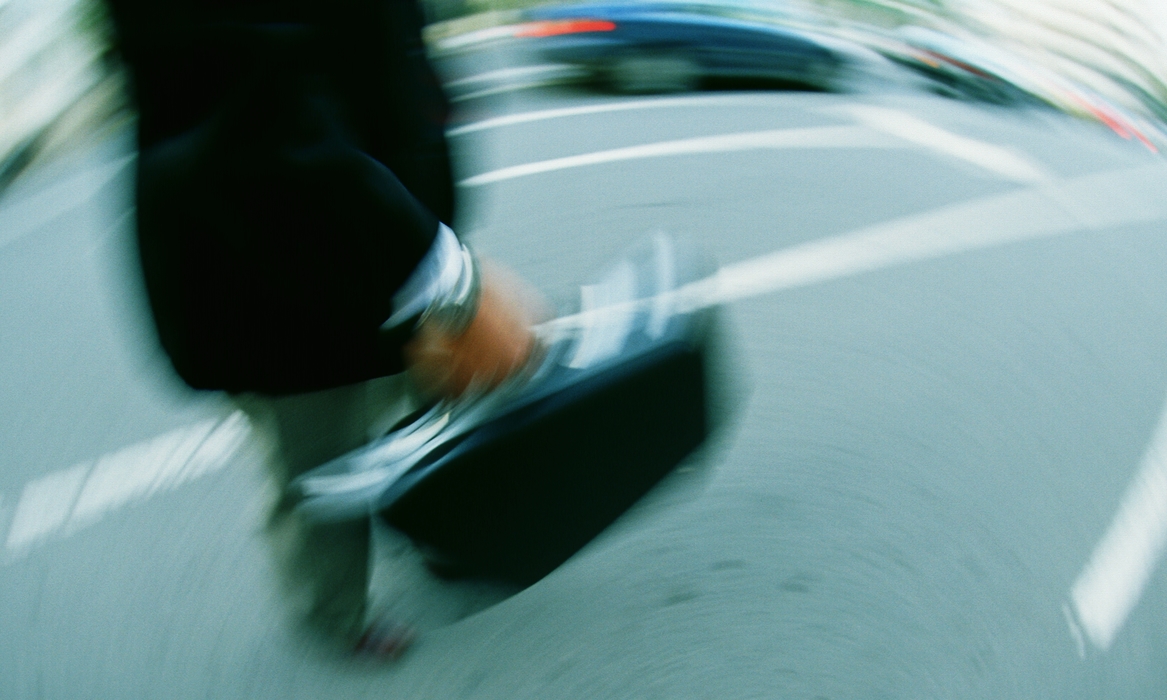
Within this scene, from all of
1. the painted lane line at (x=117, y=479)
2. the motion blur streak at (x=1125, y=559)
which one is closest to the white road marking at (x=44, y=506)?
the painted lane line at (x=117, y=479)

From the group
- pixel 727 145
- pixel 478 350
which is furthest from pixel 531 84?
pixel 478 350

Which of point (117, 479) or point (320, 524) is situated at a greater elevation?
point (320, 524)

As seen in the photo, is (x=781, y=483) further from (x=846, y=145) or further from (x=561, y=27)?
(x=561, y=27)

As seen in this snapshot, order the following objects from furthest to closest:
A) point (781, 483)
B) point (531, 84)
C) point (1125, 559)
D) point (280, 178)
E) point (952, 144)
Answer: point (531, 84)
point (952, 144)
point (781, 483)
point (1125, 559)
point (280, 178)

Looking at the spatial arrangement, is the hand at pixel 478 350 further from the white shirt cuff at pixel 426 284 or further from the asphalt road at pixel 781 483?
the asphalt road at pixel 781 483

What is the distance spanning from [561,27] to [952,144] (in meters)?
2.51

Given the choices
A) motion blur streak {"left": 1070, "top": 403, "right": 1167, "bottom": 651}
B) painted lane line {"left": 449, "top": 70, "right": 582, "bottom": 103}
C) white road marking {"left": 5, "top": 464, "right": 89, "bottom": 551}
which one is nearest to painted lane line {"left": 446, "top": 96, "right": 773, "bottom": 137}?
painted lane line {"left": 449, "top": 70, "right": 582, "bottom": 103}

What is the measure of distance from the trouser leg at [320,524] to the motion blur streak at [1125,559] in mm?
1419

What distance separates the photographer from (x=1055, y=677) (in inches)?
64.6

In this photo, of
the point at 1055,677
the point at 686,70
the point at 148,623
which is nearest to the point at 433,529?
the point at 148,623

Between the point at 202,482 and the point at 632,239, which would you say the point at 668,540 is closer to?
the point at 202,482

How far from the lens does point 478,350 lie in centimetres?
121

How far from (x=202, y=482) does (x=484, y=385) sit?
139 centimetres

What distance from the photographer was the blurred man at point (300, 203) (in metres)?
0.99
